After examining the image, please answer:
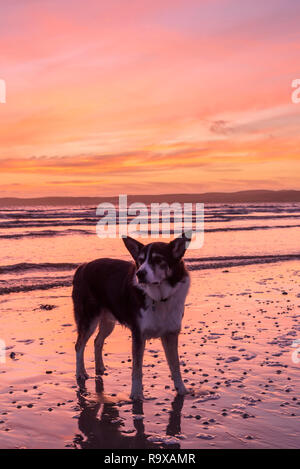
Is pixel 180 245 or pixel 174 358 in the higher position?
pixel 180 245

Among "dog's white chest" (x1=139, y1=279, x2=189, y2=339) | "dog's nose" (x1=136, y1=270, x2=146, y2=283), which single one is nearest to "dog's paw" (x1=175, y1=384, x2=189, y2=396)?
"dog's white chest" (x1=139, y1=279, x2=189, y2=339)

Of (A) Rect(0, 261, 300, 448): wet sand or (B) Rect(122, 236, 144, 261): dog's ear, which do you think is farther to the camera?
(B) Rect(122, 236, 144, 261): dog's ear

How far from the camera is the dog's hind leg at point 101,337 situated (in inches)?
305

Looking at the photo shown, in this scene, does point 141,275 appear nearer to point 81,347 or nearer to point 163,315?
point 163,315

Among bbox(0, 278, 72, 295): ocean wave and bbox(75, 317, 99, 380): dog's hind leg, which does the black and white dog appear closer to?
bbox(75, 317, 99, 380): dog's hind leg

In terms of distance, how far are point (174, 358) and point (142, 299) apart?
41.1 inches

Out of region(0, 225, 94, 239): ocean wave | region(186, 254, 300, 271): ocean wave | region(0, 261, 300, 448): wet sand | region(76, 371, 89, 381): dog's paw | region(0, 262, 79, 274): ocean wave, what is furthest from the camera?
region(0, 225, 94, 239): ocean wave

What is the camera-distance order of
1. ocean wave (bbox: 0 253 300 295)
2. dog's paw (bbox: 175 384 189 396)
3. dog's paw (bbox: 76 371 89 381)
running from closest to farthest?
dog's paw (bbox: 175 384 189 396)
dog's paw (bbox: 76 371 89 381)
ocean wave (bbox: 0 253 300 295)

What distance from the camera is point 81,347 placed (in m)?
7.61

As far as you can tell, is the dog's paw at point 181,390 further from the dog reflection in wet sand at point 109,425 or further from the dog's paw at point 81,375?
the dog's paw at point 81,375

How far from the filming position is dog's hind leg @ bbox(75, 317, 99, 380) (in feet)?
24.5

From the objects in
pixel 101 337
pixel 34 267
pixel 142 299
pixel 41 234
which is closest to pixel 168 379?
pixel 101 337

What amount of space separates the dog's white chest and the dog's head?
0.34 metres

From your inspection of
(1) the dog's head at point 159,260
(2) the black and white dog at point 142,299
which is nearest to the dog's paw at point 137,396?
(2) the black and white dog at point 142,299
